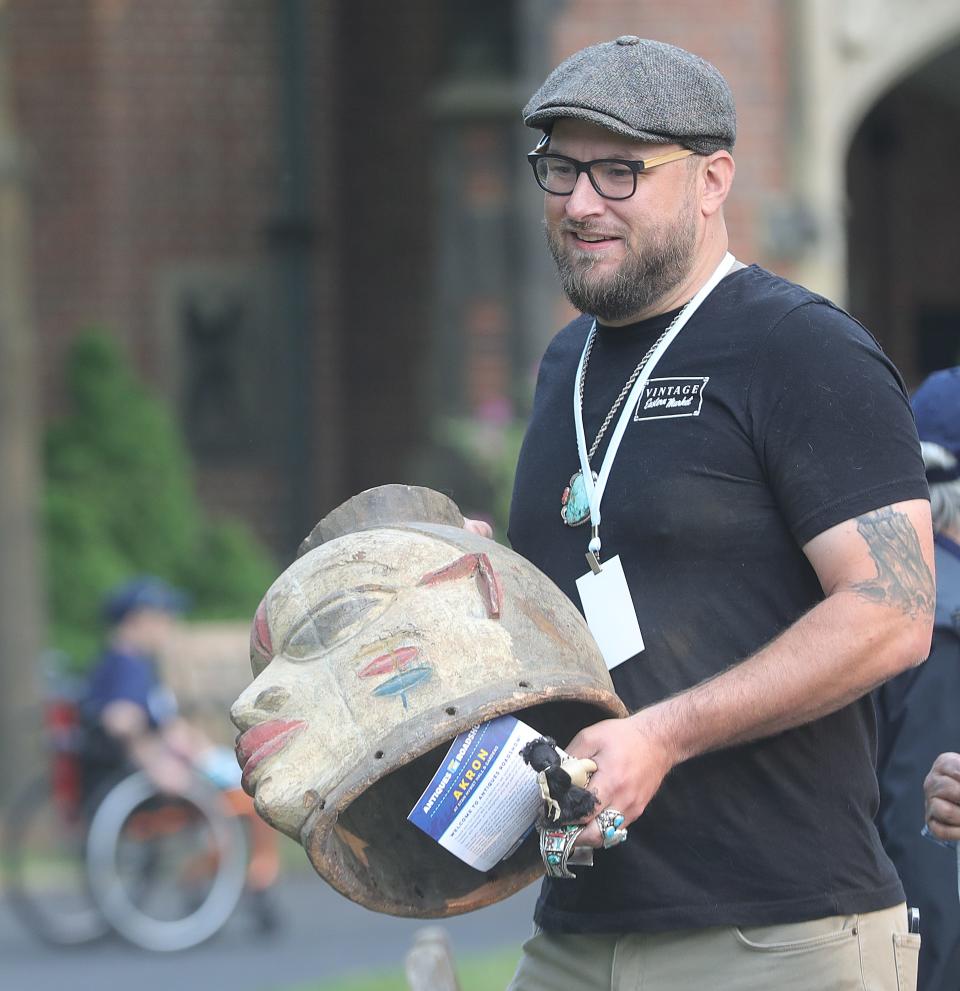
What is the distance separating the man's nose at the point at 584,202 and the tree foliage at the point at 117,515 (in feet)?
35.3

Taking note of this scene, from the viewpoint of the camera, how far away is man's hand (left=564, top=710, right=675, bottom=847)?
2.51 meters

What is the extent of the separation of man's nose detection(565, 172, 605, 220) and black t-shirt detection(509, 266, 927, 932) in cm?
21

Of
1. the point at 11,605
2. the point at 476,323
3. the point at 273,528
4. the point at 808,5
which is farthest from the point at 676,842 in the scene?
the point at 273,528

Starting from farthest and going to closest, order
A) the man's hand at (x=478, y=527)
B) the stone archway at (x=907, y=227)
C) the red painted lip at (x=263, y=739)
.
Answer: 1. the stone archway at (x=907, y=227)
2. the man's hand at (x=478, y=527)
3. the red painted lip at (x=263, y=739)

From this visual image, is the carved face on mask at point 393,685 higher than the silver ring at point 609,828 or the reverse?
higher

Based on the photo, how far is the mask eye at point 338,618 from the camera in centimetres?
268

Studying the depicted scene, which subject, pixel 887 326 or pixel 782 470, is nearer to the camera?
pixel 782 470

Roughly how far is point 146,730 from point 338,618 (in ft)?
23.9

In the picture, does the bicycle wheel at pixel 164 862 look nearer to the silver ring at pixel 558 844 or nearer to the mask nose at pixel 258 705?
the mask nose at pixel 258 705

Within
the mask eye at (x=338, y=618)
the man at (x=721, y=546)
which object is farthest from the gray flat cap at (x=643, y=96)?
the mask eye at (x=338, y=618)

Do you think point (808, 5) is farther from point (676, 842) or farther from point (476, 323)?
point (676, 842)

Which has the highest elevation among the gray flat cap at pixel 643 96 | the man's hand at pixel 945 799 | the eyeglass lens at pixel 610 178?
the gray flat cap at pixel 643 96

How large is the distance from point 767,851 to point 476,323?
920 cm

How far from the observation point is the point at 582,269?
2928mm
